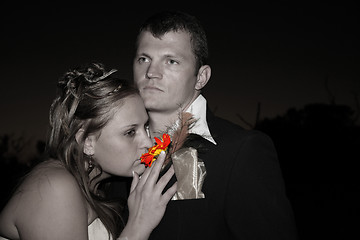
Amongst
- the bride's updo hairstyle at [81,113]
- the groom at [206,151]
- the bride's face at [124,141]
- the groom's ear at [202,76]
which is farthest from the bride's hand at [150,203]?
the groom's ear at [202,76]

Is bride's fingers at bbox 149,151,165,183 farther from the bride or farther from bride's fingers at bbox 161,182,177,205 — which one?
bride's fingers at bbox 161,182,177,205

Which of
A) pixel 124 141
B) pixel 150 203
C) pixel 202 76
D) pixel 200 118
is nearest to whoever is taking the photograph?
pixel 150 203

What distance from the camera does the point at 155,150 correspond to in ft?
7.78

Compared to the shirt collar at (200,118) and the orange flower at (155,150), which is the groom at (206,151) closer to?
the shirt collar at (200,118)

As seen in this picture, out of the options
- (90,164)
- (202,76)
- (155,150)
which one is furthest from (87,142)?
(202,76)

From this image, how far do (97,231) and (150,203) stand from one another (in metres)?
0.61

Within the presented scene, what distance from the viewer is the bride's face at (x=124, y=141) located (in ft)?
7.98

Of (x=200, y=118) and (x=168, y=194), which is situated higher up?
(x=200, y=118)

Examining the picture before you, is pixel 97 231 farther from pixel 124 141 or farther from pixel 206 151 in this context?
pixel 206 151

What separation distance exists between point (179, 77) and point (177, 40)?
31 cm

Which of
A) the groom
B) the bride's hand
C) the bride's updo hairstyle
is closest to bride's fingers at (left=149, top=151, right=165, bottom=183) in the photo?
the bride's hand

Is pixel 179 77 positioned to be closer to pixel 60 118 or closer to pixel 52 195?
pixel 60 118

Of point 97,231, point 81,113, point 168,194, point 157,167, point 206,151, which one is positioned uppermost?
point 81,113

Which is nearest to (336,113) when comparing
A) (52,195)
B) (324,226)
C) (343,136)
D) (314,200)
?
(343,136)
